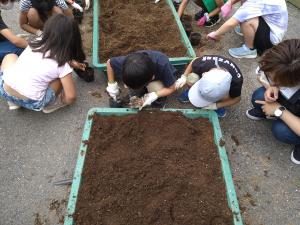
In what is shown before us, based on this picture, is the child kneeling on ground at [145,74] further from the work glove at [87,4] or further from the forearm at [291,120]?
the work glove at [87,4]

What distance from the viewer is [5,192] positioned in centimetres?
215

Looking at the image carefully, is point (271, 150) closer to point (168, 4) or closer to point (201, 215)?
point (201, 215)

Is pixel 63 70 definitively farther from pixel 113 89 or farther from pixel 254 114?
pixel 254 114

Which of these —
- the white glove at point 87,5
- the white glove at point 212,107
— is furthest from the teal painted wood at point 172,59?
the white glove at point 212,107

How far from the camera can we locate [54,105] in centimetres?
260

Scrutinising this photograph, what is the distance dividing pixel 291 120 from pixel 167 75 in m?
0.98

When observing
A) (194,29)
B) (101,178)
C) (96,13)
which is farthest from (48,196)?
(194,29)

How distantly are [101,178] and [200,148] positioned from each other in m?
0.74

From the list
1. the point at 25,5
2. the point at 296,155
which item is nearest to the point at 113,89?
the point at 25,5

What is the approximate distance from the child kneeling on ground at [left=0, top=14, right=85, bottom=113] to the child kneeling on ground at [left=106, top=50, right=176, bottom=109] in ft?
1.12

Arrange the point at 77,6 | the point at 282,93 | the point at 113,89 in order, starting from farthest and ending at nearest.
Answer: the point at 77,6, the point at 113,89, the point at 282,93

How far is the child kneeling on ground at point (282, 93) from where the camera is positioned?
1.92 metres

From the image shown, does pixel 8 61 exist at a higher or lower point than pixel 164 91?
higher

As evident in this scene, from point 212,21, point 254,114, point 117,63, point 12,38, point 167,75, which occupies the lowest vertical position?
point 254,114
